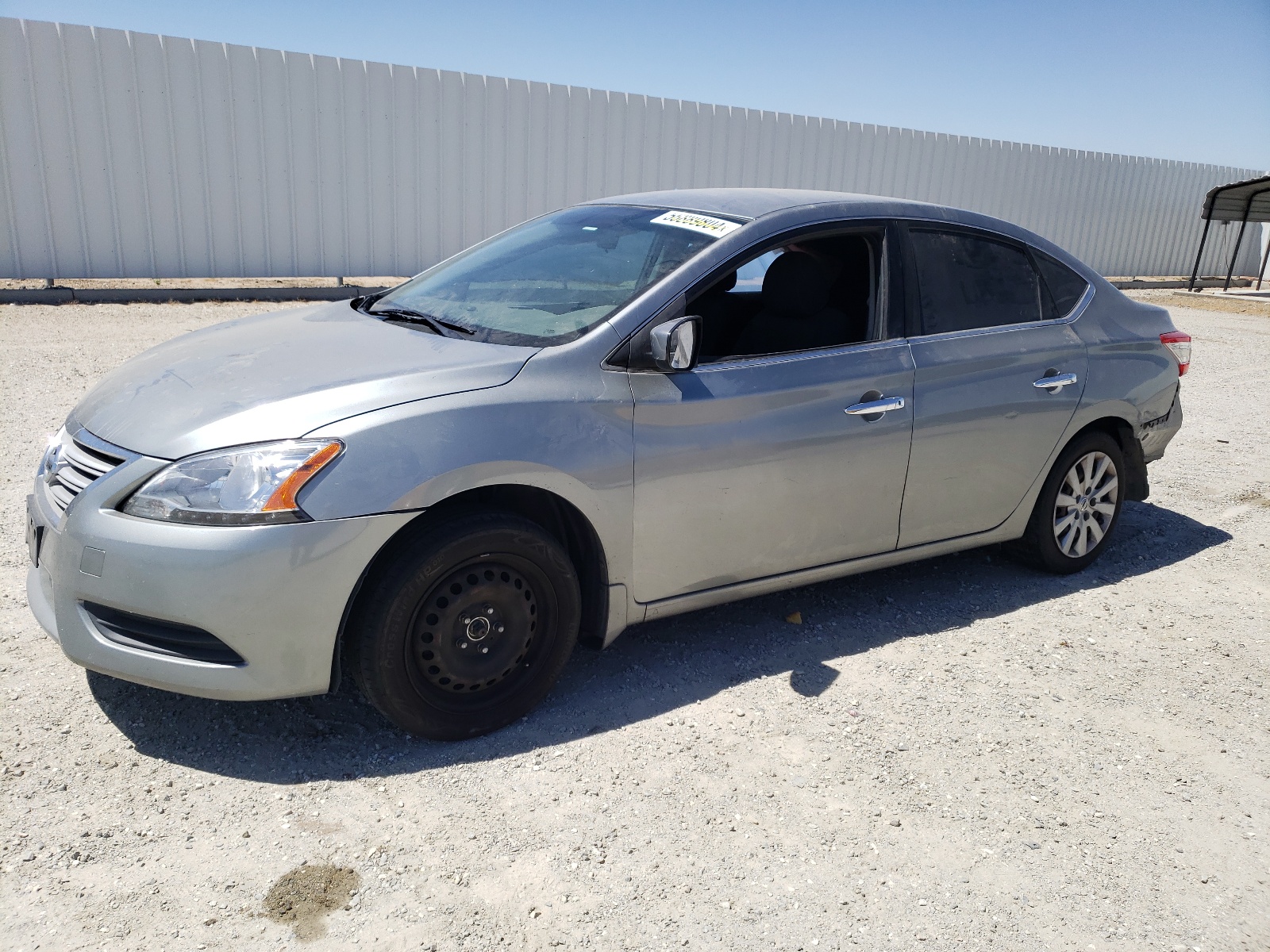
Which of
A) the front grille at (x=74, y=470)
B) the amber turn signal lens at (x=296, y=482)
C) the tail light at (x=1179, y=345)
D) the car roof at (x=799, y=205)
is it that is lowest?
the front grille at (x=74, y=470)

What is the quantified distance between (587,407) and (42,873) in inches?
75.0

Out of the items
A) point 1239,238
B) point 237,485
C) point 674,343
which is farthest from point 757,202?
point 1239,238

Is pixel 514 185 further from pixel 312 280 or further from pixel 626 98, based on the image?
pixel 312 280

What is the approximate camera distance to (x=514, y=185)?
14.3m

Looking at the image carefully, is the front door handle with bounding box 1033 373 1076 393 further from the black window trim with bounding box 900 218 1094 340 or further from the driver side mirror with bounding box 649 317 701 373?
the driver side mirror with bounding box 649 317 701 373

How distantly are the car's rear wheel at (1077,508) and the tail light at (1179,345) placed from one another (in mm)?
563

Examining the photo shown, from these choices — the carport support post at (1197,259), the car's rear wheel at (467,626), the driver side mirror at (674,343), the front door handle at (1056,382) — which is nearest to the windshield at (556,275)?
the driver side mirror at (674,343)

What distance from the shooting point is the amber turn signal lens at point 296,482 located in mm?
2715

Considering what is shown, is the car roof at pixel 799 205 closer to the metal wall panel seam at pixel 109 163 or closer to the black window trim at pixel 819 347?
the black window trim at pixel 819 347

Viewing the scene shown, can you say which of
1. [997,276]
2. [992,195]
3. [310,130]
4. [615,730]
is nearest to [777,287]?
[997,276]

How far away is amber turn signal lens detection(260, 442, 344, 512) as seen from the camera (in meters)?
2.71

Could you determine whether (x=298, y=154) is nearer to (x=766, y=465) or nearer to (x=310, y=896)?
(x=766, y=465)

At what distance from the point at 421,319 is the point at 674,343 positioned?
101 centimetres

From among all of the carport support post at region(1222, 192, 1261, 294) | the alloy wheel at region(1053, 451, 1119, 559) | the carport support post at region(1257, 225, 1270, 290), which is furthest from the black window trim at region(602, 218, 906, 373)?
the carport support post at region(1257, 225, 1270, 290)
